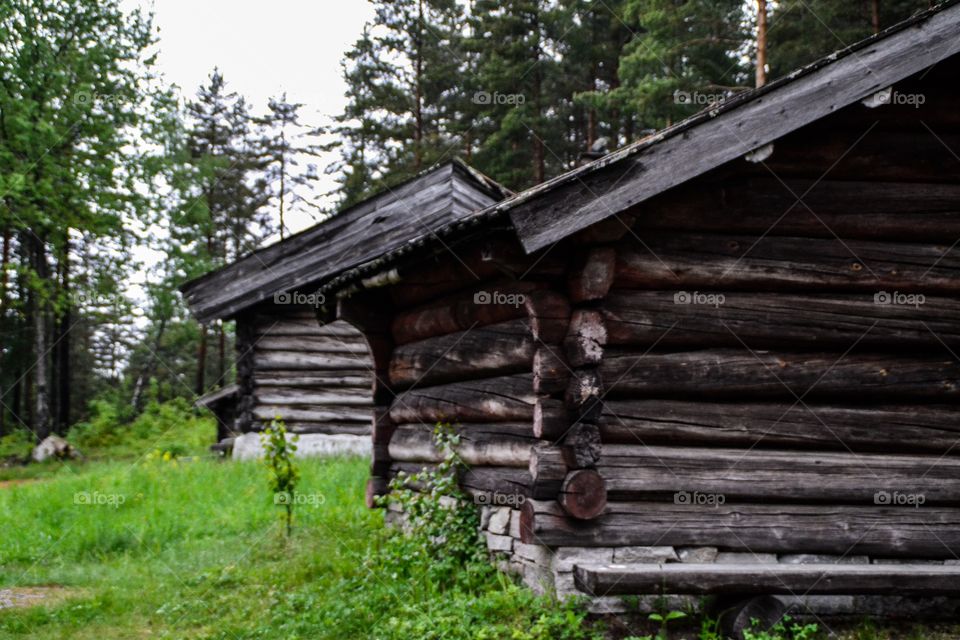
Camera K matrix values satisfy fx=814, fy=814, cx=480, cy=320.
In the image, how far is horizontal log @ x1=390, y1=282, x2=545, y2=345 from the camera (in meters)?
6.30

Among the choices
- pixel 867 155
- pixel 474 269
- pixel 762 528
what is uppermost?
pixel 867 155

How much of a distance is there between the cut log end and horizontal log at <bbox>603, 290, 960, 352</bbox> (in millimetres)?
949

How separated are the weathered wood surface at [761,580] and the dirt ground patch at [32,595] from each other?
4.97 metres

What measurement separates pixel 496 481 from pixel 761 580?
2138 millimetres

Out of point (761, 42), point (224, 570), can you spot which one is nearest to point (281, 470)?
point (224, 570)

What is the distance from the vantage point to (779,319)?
5.75 m

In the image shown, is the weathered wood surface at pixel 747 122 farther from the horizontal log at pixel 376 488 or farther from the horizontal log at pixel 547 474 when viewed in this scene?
the horizontal log at pixel 376 488

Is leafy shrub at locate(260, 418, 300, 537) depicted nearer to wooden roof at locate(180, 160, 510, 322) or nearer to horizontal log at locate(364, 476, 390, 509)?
horizontal log at locate(364, 476, 390, 509)

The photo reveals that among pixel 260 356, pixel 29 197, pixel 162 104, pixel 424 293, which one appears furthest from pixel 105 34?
pixel 424 293

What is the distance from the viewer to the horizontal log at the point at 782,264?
5.65 metres

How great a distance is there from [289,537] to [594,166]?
5.40 meters

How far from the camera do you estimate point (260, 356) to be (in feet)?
48.9

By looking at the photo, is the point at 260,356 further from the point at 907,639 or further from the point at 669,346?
the point at 907,639

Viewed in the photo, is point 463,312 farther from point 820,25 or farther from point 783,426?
point 820,25
